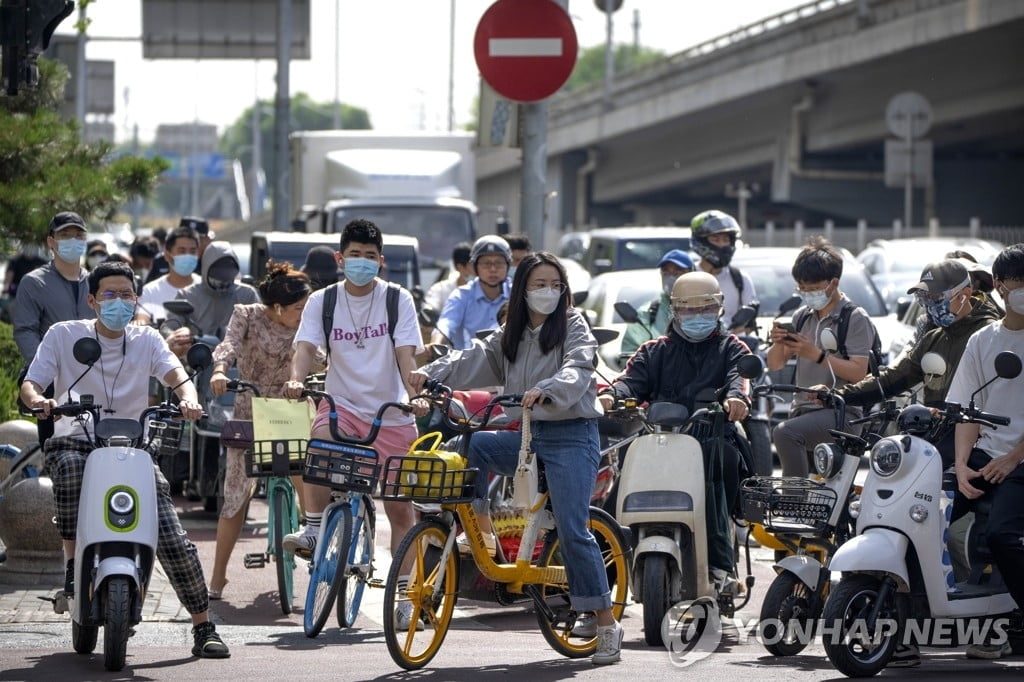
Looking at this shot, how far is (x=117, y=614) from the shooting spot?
23.6ft

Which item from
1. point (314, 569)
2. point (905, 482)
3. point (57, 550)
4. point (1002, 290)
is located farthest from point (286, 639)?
point (1002, 290)

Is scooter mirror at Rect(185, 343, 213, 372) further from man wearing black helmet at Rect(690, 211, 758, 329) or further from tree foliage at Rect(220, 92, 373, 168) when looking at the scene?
tree foliage at Rect(220, 92, 373, 168)

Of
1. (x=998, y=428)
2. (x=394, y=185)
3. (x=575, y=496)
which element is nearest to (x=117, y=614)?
(x=575, y=496)

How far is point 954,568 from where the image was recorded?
7711mm

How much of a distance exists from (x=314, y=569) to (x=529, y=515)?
3.92 ft

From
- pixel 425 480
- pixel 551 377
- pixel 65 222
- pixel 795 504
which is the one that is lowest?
pixel 795 504

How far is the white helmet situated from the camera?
28.2 feet

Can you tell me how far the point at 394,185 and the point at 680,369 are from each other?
622 inches

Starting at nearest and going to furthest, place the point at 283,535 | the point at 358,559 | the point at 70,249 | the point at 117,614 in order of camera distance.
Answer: the point at 117,614 → the point at 358,559 → the point at 283,535 → the point at 70,249

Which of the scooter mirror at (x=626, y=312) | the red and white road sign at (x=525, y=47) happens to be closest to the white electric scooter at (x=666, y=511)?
the scooter mirror at (x=626, y=312)

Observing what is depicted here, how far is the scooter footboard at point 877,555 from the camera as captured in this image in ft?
23.1

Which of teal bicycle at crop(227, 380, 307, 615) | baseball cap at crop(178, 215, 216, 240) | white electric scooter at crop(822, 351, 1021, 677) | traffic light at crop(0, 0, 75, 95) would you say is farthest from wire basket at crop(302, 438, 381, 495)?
baseball cap at crop(178, 215, 216, 240)

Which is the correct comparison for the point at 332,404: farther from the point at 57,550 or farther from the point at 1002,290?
the point at 1002,290

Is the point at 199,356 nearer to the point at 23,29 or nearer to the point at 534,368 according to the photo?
the point at 534,368
